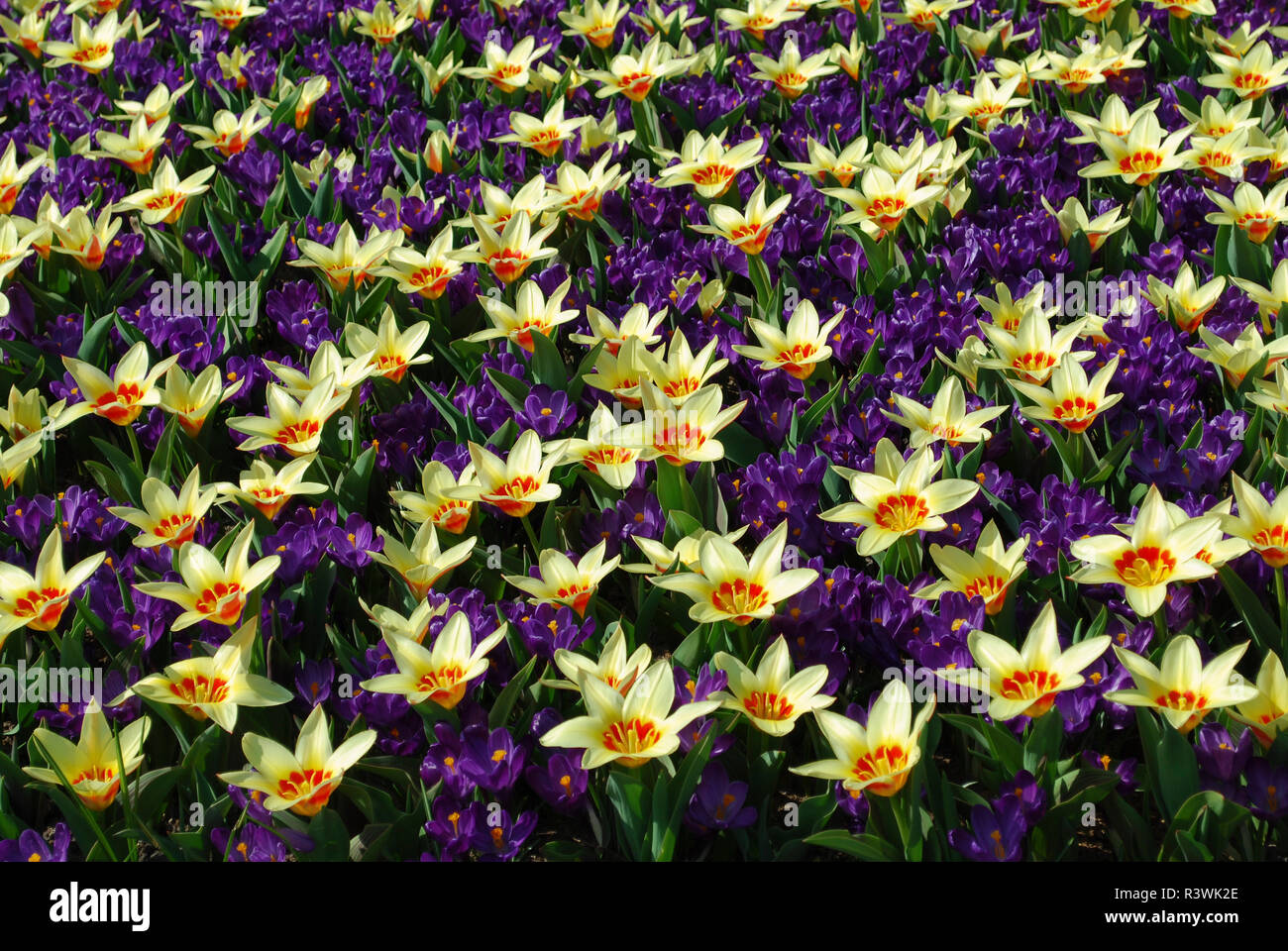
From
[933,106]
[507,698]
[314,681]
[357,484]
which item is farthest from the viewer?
[933,106]

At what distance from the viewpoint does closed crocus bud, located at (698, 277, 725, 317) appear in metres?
3.27

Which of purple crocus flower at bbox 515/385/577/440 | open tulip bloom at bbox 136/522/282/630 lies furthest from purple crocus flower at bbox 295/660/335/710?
purple crocus flower at bbox 515/385/577/440

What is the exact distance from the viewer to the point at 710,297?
10.8ft

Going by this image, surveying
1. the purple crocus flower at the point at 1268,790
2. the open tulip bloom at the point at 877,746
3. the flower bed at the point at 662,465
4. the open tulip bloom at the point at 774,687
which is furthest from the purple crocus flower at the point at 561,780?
the purple crocus flower at the point at 1268,790

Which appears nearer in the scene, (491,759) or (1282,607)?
(491,759)

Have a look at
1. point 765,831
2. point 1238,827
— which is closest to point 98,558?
point 765,831

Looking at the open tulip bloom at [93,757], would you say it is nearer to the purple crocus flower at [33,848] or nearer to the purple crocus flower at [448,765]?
the purple crocus flower at [33,848]

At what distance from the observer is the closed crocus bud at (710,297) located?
327cm

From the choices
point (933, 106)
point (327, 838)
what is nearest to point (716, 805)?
point (327, 838)

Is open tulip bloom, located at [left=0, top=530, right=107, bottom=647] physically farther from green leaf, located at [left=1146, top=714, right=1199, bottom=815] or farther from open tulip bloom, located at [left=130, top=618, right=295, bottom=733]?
green leaf, located at [left=1146, top=714, right=1199, bottom=815]

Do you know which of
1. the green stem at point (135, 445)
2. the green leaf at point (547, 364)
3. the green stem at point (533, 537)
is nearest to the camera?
the green stem at point (533, 537)

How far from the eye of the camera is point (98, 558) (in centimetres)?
240

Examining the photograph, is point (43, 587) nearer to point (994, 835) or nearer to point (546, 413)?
point (546, 413)

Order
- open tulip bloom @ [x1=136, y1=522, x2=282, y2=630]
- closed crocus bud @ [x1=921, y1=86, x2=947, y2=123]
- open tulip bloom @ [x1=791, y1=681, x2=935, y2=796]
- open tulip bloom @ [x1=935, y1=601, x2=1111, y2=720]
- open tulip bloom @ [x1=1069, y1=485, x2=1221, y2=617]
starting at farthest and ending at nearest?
closed crocus bud @ [x1=921, y1=86, x2=947, y2=123]
open tulip bloom @ [x1=136, y1=522, x2=282, y2=630]
open tulip bloom @ [x1=1069, y1=485, x2=1221, y2=617]
open tulip bloom @ [x1=935, y1=601, x2=1111, y2=720]
open tulip bloom @ [x1=791, y1=681, x2=935, y2=796]
